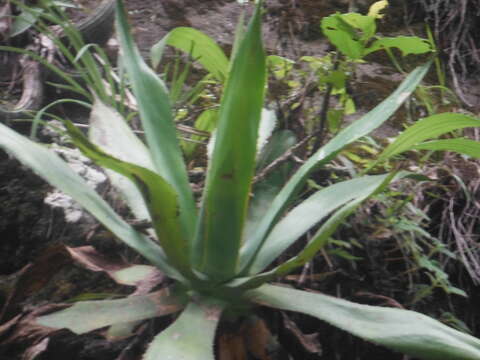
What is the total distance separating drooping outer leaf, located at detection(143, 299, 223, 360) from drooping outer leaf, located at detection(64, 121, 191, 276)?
71 mm

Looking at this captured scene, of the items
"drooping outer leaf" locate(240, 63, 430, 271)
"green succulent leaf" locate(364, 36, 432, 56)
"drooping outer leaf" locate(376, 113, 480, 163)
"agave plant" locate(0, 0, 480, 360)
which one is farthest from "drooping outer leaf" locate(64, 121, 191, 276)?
"green succulent leaf" locate(364, 36, 432, 56)

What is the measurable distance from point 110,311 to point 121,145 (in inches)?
11.8

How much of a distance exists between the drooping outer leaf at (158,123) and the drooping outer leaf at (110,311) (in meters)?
0.14

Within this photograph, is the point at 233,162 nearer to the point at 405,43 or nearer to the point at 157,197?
the point at 157,197

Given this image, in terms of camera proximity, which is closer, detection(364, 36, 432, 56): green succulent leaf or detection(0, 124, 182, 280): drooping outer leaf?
detection(0, 124, 182, 280): drooping outer leaf

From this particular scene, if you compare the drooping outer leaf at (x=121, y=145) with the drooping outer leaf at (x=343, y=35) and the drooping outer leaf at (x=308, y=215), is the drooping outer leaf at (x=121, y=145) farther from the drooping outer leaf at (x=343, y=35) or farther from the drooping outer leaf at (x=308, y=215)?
the drooping outer leaf at (x=343, y=35)

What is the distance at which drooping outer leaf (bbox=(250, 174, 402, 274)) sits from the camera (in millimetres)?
873

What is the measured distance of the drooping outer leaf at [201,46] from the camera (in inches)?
Answer: 45.3

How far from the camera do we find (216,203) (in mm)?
788

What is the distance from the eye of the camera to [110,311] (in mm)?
773

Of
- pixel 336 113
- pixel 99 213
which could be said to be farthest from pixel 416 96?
pixel 99 213

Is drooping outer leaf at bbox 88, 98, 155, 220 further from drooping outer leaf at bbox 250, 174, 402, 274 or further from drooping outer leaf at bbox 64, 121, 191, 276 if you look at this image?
drooping outer leaf at bbox 250, 174, 402, 274

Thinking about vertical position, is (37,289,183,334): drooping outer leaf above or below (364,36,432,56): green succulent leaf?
below

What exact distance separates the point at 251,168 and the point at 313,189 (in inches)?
18.3
